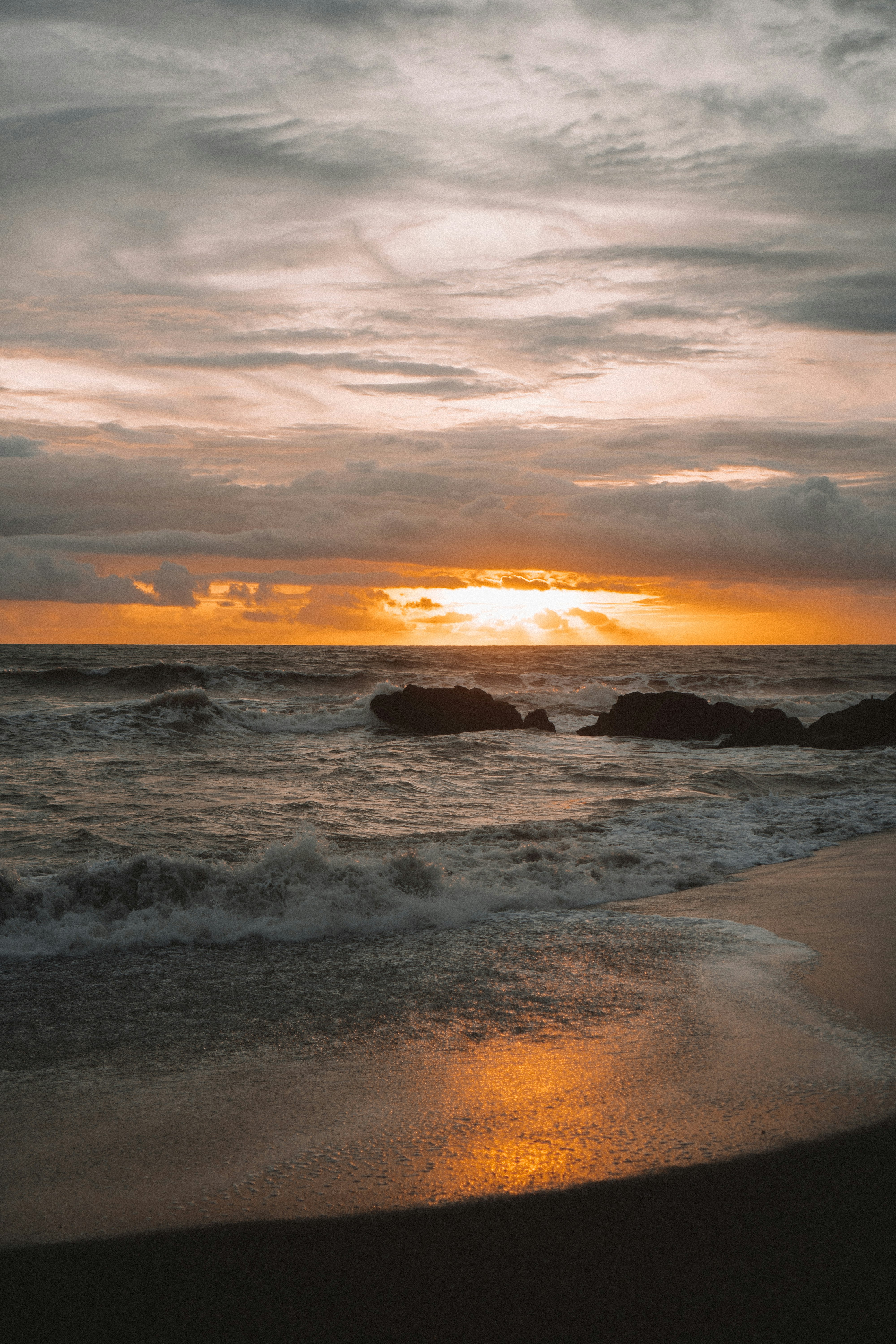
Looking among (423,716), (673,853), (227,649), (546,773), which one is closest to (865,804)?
(673,853)

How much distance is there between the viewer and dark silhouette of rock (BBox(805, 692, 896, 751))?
17375 millimetres

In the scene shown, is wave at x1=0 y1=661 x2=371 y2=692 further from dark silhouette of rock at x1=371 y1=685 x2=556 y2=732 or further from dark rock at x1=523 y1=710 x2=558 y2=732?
dark rock at x1=523 y1=710 x2=558 y2=732

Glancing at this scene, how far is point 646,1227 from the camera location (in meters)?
2.56

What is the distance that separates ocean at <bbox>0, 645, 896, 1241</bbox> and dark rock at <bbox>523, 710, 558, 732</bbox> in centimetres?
772

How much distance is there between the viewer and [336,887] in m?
6.60

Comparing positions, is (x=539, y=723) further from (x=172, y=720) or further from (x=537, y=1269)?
(x=537, y=1269)

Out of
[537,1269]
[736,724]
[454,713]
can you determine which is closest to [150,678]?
[454,713]

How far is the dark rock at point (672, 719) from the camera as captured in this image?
66.3 ft

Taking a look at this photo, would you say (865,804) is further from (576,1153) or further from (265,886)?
(576,1153)

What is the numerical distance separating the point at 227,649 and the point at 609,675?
50.1 metres

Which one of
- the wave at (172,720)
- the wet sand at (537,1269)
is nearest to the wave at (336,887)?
the wet sand at (537,1269)

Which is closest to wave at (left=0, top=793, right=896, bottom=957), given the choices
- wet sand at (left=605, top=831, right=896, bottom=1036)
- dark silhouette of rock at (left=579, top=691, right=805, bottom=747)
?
wet sand at (left=605, top=831, right=896, bottom=1036)

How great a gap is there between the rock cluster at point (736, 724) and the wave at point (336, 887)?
982cm

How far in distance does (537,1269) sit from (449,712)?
1921cm
